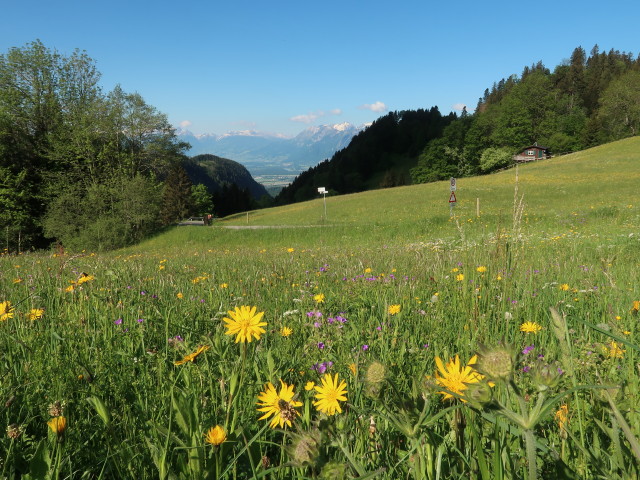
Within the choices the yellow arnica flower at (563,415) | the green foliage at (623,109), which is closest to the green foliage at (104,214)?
the yellow arnica flower at (563,415)

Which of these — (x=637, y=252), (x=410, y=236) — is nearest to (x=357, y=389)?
(x=637, y=252)

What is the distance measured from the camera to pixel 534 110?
8094 centimetres

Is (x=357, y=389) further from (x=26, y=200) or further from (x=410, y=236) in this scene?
(x=26, y=200)

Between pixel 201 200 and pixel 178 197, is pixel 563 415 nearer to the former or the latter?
pixel 178 197

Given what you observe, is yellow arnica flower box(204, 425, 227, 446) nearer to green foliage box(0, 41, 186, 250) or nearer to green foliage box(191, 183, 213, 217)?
green foliage box(0, 41, 186, 250)

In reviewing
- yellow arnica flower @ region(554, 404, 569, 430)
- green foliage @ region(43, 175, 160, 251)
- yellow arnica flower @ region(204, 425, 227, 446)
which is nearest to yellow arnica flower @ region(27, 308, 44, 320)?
yellow arnica flower @ region(204, 425, 227, 446)

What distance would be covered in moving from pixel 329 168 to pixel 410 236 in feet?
337

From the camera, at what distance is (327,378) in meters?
1.08

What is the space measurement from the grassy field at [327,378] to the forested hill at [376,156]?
102m

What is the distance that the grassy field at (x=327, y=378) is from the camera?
0.90 metres

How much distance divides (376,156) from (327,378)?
123148mm

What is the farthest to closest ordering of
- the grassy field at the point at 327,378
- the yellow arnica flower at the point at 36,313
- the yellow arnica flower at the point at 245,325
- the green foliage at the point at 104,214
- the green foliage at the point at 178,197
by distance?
the green foliage at the point at 178,197
the green foliage at the point at 104,214
the yellow arnica flower at the point at 36,313
the yellow arnica flower at the point at 245,325
the grassy field at the point at 327,378

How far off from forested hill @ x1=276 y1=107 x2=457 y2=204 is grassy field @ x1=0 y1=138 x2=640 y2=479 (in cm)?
10155

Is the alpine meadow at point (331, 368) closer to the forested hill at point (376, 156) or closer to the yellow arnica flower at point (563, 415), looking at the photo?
the yellow arnica flower at point (563, 415)
